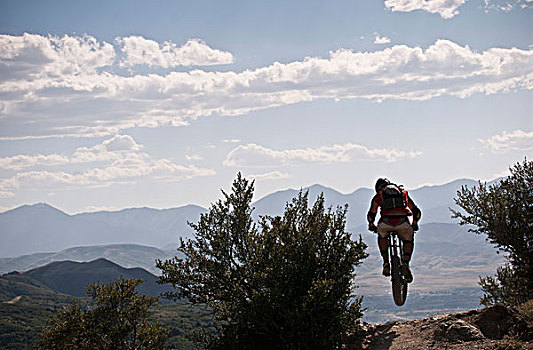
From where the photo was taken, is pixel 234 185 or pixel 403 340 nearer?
pixel 403 340

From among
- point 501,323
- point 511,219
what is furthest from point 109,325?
point 511,219

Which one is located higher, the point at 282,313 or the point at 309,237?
the point at 309,237

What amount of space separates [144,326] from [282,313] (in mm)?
14945

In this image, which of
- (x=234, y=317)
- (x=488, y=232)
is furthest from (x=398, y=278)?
(x=488, y=232)

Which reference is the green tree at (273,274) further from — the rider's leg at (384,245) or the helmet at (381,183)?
the helmet at (381,183)

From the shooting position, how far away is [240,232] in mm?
21656

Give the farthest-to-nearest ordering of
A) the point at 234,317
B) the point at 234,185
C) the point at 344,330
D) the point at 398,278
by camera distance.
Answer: the point at 234,185, the point at 234,317, the point at 344,330, the point at 398,278

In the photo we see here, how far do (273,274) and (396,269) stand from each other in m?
4.84

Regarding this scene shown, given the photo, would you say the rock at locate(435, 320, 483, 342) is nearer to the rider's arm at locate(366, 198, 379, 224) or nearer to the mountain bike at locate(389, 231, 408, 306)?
the mountain bike at locate(389, 231, 408, 306)

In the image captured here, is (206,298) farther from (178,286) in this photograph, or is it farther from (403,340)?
(403,340)

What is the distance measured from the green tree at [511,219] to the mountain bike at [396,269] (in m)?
14.5

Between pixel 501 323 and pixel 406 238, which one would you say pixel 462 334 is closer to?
pixel 501 323

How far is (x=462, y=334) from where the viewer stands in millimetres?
15039

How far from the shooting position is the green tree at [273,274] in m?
16.3
